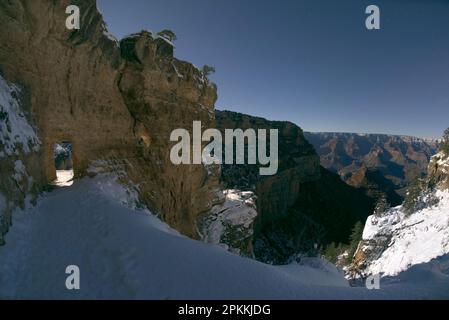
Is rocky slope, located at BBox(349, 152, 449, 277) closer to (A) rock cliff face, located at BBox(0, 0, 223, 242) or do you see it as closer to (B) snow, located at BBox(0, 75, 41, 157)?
(A) rock cliff face, located at BBox(0, 0, 223, 242)

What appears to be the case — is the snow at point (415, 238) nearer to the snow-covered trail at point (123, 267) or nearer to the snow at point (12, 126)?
the snow-covered trail at point (123, 267)

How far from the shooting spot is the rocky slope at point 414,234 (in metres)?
24.0

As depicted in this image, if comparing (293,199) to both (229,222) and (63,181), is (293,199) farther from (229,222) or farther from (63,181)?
(63,181)

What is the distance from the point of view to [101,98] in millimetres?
14703

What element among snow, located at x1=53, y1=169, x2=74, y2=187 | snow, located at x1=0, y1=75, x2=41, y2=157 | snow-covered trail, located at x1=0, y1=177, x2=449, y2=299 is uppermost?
snow, located at x1=0, y1=75, x2=41, y2=157

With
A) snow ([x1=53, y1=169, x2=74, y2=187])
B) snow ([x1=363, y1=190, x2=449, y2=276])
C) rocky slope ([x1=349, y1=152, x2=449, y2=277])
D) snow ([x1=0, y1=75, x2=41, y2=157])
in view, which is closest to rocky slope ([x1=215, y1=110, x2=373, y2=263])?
rocky slope ([x1=349, y1=152, x2=449, y2=277])

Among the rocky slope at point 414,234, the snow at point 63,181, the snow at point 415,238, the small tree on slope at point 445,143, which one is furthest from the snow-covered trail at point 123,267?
the small tree on slope at point 445,143

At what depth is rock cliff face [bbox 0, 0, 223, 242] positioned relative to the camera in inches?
405

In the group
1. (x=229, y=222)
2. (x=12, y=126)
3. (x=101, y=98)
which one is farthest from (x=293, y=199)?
(x=12, y=126)

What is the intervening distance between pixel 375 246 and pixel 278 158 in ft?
154

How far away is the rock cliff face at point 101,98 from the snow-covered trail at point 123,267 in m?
1.26

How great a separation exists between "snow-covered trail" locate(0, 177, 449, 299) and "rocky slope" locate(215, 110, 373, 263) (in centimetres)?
3854

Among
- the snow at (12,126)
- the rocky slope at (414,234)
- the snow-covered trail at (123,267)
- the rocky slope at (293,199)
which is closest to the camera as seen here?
the snow-covered trail at (123,267)
